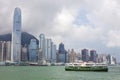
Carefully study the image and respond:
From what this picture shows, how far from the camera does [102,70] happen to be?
197 metres
